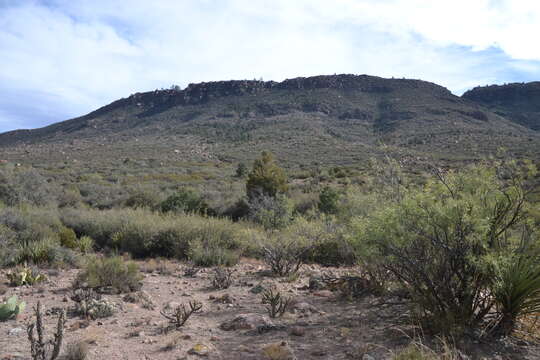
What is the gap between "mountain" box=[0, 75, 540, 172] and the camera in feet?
151

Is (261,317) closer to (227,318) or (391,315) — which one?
(227,318)

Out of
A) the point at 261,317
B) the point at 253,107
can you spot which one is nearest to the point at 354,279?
the point at 261,317

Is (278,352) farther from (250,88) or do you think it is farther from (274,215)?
(250,88)

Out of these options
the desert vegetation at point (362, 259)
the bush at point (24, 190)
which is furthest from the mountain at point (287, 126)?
the desert vegetation at point (362, 259)

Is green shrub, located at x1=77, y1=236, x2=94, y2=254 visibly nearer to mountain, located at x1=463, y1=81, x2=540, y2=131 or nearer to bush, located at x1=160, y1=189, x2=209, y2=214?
bush, located at x1=160, y1=189, x2=209, y2=214

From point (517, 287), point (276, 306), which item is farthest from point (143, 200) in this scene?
point (517, 287)

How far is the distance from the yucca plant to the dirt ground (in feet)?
1.08

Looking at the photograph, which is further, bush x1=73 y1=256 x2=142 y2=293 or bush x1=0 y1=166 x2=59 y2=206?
bush x1=0 y1=166 x2=59 y2=206

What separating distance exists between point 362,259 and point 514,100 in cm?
10045

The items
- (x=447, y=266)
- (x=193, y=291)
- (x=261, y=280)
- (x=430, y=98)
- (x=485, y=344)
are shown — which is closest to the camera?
(x=485, y=344)

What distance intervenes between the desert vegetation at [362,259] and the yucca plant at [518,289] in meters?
0.01

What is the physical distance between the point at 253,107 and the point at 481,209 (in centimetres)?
8378

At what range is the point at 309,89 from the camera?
316 ft

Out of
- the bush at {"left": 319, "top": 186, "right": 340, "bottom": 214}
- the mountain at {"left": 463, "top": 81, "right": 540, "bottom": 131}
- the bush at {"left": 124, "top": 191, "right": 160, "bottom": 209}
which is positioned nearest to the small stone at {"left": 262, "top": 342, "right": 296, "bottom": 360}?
the bush at {"left": 319, "top": 186, "right": 340, "bottom": 214}
